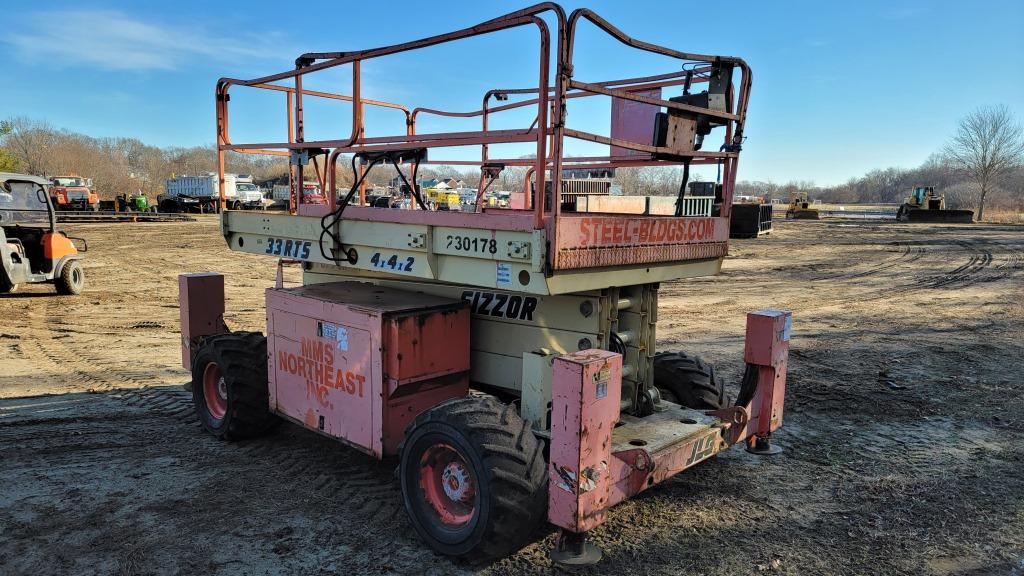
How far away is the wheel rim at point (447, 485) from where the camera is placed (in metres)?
3.44

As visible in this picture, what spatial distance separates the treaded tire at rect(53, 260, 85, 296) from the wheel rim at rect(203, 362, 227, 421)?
8.75m

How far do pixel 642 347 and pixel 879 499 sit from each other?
1831 millimetres

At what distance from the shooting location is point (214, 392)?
5.27 metres

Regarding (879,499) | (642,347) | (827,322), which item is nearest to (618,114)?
(642,347)

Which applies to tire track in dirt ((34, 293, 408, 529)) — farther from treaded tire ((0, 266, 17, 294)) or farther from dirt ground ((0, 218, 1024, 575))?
treaded tire ((0, 266, 17, 294))

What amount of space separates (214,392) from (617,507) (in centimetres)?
326

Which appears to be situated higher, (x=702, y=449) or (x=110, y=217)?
(x=110, y=217)

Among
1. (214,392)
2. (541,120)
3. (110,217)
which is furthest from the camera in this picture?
(110,217)

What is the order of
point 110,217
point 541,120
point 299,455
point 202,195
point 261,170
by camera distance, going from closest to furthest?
point 541,120 → point 299,455 → point 110,217 → point 202,195 → point 261,170

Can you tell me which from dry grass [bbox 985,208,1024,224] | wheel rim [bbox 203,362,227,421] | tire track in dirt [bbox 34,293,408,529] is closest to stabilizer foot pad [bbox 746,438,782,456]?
tire track in dirt [bbox 34,293,408,529]

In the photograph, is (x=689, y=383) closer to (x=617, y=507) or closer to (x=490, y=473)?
(x=617, y=507)

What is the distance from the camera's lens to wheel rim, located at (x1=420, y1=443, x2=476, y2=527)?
11.3 ft

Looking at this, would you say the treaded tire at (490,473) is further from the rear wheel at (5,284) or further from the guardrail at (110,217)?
the guardrail at (110,217)

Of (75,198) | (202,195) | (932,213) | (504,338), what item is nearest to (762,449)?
(504,338)
